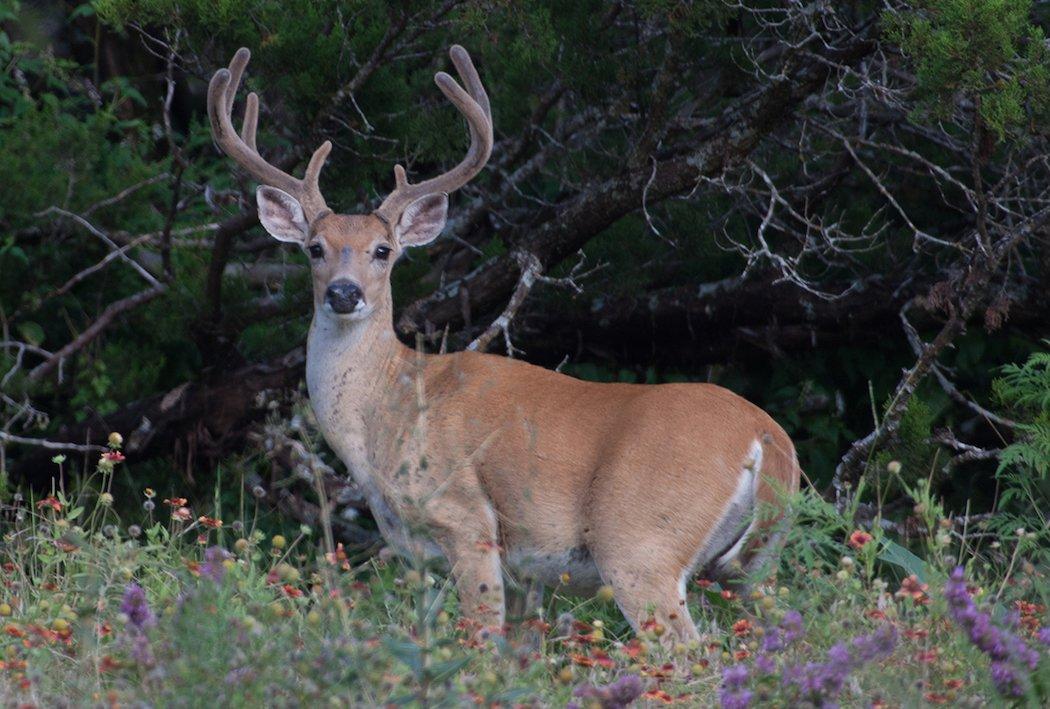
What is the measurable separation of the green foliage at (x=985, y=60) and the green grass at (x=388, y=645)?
152cm

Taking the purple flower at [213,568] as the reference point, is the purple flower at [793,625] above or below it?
below

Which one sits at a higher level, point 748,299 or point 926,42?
point 926,42

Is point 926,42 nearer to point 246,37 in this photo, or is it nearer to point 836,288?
point 836,288

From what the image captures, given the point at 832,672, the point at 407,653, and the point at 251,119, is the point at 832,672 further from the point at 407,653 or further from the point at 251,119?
the point at 251,119

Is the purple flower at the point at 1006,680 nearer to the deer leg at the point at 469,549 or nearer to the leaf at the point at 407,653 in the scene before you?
the leaf at the point at 407,653

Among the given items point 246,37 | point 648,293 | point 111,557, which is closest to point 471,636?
point 111,557

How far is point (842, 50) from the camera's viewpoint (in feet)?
19.6

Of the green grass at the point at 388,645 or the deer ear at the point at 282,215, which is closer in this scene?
the green grass at the point at 388,645

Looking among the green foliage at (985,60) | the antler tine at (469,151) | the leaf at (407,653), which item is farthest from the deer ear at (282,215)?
the leaf at (407,653)

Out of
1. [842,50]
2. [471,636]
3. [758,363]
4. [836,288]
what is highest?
[842,50]

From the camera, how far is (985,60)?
4941mm

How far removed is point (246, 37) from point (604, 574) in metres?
2.65

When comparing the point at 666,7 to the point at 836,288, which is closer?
the point at 666,7

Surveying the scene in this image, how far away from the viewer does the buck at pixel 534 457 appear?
482 cm
